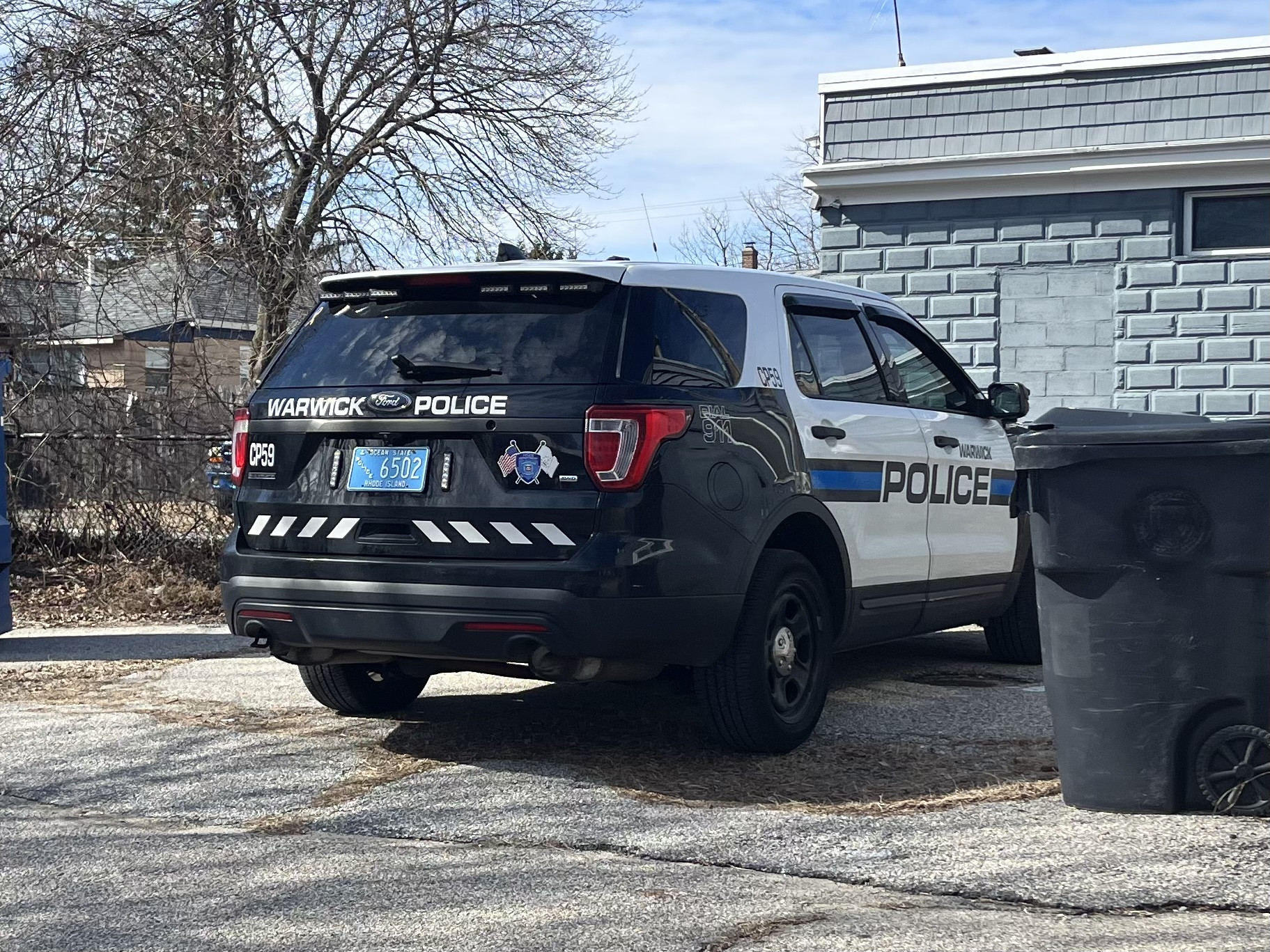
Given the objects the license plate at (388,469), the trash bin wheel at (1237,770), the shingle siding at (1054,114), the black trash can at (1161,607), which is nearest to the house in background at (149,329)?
the shingle siding at (1054,114)

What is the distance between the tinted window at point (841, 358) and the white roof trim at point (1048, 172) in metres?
6.39

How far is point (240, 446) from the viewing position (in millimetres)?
5965

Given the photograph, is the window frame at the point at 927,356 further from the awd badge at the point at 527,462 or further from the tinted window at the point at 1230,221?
the tinted window at the point at 1230,221

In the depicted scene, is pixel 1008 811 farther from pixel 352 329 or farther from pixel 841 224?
pixel 841 224

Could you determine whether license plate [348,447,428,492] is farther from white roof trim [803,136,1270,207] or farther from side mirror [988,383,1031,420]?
white roof trim [803,136,1270,207]

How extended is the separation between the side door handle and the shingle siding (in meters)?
7.13

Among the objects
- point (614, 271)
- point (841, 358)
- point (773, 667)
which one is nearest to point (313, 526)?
point (614, 271)

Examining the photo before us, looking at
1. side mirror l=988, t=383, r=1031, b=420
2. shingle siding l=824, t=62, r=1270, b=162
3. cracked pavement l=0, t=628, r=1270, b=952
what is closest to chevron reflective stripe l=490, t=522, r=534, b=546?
cracked pavement l=0, t=628, r=1270, b=952

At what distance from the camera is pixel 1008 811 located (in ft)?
16.3

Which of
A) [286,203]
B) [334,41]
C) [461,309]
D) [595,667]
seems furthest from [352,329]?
[334,41]

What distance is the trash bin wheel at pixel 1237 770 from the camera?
15.4 feet

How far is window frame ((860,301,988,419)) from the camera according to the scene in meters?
6.93

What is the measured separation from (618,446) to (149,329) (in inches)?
316

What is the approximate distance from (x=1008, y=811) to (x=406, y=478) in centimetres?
236
